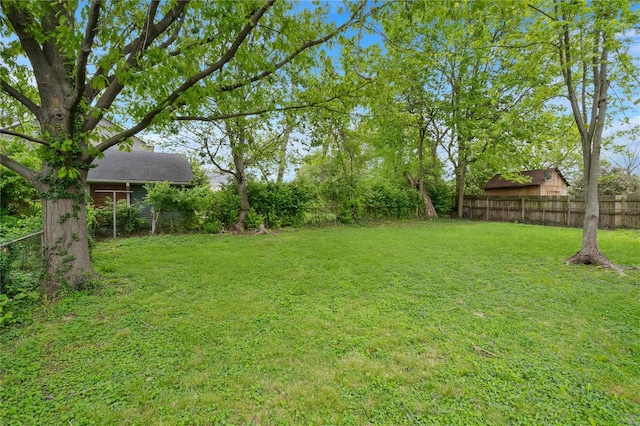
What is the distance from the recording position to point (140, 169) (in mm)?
11695

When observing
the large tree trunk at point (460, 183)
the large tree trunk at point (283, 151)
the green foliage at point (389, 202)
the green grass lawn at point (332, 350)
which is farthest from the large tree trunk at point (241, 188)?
the large tree trunk at point (460, 183)

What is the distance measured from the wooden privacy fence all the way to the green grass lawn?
815 cm

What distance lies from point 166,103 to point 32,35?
1.87m

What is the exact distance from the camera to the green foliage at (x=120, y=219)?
811cm

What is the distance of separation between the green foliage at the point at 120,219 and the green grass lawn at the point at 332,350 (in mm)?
4235

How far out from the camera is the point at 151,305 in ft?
11.2

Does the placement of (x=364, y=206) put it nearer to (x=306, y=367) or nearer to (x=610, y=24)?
(x=610, y=24)

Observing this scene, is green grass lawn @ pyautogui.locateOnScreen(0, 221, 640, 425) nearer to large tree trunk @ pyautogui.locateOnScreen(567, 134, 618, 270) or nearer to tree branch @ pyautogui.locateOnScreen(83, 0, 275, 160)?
large tree trunk @ pyautogui.locateOnScreen(567, 134, 618, 270)

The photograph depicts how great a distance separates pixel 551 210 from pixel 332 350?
46.4ft

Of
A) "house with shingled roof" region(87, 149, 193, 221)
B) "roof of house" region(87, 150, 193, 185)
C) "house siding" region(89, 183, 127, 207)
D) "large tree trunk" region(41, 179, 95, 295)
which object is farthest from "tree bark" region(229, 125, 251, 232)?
"house siding" region(89, 183, 127, 207)

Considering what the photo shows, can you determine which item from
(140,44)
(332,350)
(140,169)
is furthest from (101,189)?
(332,350)

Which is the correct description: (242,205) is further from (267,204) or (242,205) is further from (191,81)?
(191,81)

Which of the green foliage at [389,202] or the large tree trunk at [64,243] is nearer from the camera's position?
the large tree trunk at [64,243]

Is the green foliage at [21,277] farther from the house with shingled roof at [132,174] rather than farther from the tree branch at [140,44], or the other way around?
the house with shingled roof at [132,174]
